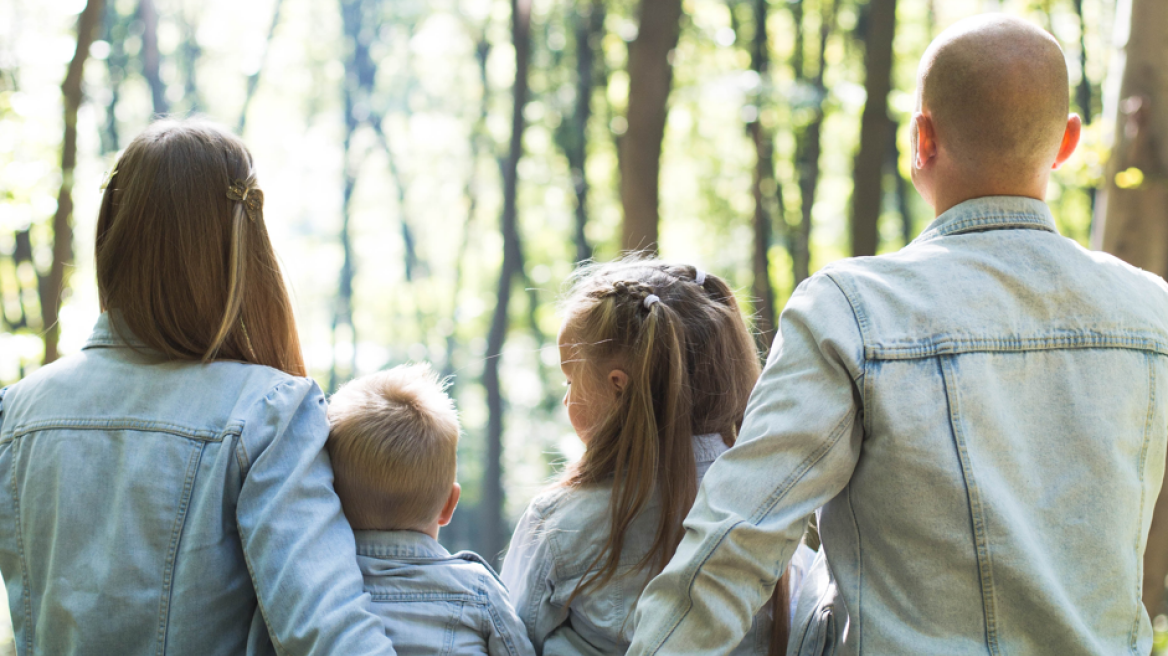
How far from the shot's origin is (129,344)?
76.7 inches

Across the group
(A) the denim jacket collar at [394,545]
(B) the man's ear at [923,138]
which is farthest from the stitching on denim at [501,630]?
(B) the man's ear at [923,138]

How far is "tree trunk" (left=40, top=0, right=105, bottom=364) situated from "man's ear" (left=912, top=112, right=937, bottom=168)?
7.32m

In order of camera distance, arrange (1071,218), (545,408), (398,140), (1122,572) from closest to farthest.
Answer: (1122,572) < (1071,218) < (545,408) < (398,140)

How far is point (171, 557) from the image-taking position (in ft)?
5.90

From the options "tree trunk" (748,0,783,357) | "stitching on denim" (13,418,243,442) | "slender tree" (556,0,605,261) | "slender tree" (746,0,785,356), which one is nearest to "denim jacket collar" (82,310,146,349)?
"stitching on denim" (13,418,243,442)

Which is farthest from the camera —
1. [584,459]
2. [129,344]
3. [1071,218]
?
[1071,218]

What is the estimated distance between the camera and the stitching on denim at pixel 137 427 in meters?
1.85

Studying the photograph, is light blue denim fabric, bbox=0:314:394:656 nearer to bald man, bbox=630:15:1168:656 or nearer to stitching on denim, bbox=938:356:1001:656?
bald man, bbox=630:15:1168:656

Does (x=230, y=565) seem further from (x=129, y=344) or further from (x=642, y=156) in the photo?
(x=642, y=156)

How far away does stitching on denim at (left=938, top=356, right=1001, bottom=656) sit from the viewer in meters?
1.49

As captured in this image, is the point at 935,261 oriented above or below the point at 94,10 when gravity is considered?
below

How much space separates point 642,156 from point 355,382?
3333 mm

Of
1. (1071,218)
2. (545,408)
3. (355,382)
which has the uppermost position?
(355,382)

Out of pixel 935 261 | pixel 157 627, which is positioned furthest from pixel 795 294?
pixel 157 627
